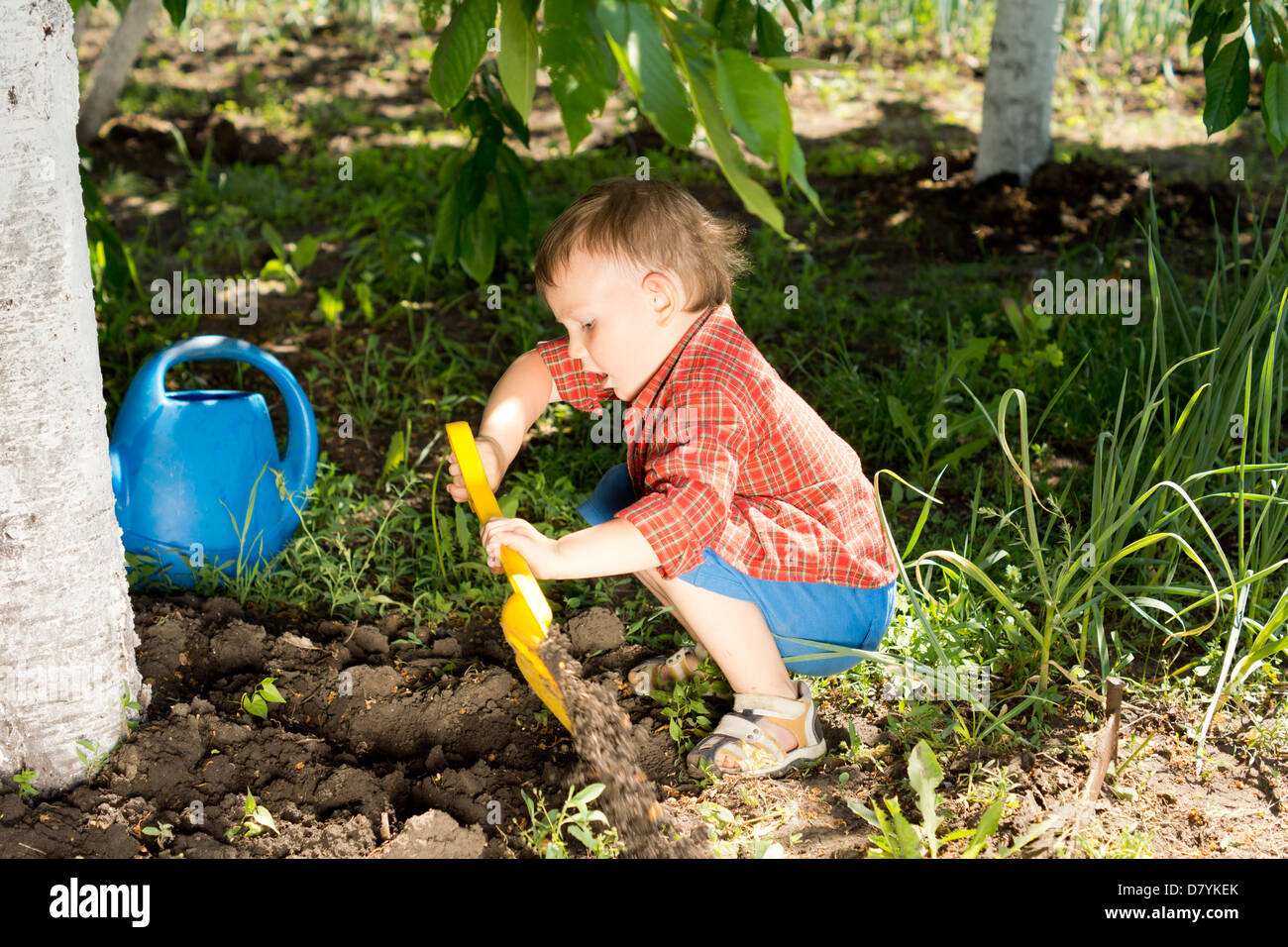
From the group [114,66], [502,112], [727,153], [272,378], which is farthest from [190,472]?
[114,66]

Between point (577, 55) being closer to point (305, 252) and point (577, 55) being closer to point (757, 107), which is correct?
point (757, 107)

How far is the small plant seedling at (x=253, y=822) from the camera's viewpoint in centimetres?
140

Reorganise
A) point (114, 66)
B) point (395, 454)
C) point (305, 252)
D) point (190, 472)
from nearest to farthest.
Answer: point (190, 472), point (395, 454), point (305, 252), point (114, 66)

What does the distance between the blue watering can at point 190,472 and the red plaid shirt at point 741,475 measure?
Answer: 2.42ft

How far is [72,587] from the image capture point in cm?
140

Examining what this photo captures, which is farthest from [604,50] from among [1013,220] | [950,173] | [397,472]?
[950,173]

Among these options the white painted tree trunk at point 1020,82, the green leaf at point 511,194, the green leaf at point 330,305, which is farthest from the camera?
the white painted tree trunk at point 1020,82

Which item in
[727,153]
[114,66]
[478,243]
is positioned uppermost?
[114,66]

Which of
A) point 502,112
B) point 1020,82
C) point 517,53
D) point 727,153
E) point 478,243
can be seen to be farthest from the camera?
point 1020,82

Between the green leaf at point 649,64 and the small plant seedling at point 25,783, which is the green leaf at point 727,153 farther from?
the small plant seedling at point 25,783

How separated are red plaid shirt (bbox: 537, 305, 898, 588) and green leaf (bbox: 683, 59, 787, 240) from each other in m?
0.69

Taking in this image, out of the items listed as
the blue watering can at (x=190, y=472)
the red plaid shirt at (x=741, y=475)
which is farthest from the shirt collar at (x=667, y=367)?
the blue watering can at (x=190, y=472)

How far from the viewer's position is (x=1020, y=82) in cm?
370

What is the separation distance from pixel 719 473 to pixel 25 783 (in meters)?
1.01
